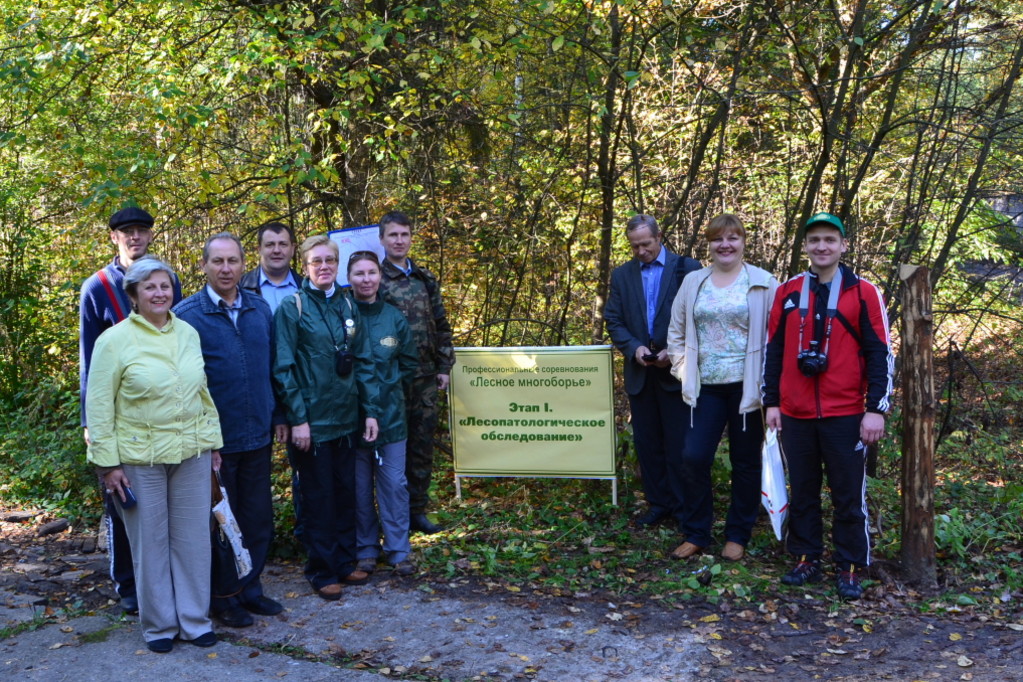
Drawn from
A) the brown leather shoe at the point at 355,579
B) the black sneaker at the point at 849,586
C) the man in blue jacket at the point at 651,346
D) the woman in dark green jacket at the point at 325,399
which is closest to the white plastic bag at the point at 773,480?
the black sneaker at the point at 849,586

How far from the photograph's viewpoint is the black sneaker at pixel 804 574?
5.26 meters

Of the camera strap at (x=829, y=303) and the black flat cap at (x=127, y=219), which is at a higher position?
the black flat cap at (x=127, y=219)

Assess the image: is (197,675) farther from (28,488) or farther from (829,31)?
(829,31)

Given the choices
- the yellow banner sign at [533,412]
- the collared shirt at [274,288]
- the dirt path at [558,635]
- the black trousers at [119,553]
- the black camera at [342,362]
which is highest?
the collared shirt at [274,288]

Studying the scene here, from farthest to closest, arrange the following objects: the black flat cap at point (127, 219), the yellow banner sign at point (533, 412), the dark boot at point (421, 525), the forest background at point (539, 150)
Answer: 1. the forest background at point (539, 150)
2. the yellow banner sign at point (533, 412)
3. the dark boot at point (421, 525)
4. the black flat cap at point (127, 219)

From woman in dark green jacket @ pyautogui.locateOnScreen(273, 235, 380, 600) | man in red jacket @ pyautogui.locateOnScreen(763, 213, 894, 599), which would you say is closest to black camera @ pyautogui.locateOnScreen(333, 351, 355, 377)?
woman in dark green jacket @ pyautogui.locateOnScreen(273, 235, 380, 600)

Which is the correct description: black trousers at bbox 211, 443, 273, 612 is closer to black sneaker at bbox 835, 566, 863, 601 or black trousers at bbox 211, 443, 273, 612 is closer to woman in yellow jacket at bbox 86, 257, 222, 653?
woman in yellow jacket at bbox 86, 257, 222, 653

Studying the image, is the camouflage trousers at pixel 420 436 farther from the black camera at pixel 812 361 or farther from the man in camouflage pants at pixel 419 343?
the black camera at pixel 812 361

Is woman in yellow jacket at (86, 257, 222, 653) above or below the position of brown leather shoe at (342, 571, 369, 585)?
above

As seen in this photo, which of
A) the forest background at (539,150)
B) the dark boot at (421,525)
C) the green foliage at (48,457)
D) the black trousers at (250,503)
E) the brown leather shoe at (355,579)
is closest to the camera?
the black trousers at (250,503)

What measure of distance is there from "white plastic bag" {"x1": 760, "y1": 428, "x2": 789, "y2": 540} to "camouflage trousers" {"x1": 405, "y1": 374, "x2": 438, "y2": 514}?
7.46ft

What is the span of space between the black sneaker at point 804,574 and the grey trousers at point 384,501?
234 centimetres

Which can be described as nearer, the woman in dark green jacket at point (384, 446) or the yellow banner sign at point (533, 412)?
the woman in dark green jacket at point (384, 446)

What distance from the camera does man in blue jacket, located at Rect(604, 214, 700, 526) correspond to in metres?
6.12
